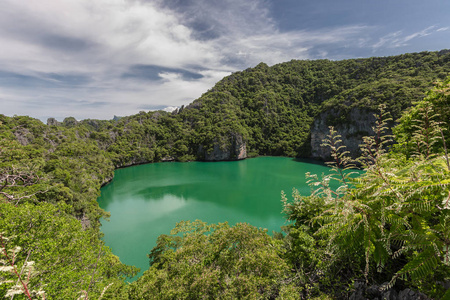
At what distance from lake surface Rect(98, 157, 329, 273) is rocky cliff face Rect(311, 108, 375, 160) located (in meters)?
21.3

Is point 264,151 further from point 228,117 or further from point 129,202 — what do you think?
point 129,202

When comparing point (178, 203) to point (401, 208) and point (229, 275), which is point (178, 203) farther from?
point (401, 208)

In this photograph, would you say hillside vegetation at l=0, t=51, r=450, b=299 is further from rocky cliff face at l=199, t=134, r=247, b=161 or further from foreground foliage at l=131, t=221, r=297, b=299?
rocky cliff face at l=199, t=134, r=247, b=161

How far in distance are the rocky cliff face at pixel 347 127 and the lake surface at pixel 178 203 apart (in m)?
21.3

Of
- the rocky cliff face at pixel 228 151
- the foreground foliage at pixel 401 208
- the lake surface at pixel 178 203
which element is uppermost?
the foreground foliage at pixel 401 208

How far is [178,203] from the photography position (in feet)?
86.8

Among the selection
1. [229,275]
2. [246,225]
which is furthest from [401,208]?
[246,225]

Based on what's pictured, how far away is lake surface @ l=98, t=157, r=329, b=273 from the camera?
1814 cm

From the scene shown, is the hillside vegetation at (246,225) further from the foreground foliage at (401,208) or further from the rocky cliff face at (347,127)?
the rocky cliff face at (347,127)

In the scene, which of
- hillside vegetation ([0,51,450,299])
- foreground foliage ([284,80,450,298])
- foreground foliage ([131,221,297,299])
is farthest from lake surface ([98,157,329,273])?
foreground foliage ([284,80,450,298])

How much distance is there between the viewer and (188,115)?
79125 mm

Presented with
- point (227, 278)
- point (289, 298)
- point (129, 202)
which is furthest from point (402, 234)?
point (129, 202)

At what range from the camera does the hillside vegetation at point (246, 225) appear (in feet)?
6.04

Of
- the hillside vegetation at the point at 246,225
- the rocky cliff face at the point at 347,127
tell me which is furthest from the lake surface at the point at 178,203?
the rocky cliff face at the point at 347,127
